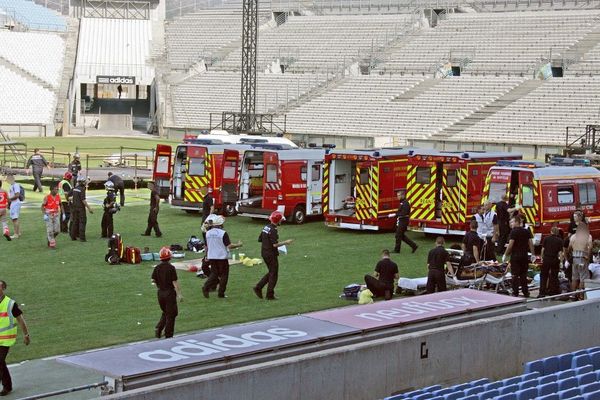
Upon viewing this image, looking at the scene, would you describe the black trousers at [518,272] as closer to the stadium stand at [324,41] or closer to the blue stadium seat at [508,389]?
the blue stadium seat at [508,389]

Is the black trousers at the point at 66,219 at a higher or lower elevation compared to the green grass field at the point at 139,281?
higher

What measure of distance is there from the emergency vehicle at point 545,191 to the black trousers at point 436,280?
6246 millimetres

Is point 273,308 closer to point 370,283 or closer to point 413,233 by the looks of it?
point 370,283

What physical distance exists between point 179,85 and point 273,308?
55.6 metres

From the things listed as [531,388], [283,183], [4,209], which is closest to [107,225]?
[4,209]

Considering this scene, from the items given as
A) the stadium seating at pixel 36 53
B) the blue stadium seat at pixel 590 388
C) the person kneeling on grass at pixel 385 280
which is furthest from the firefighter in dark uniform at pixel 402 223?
the stadium seating at pixel 36 53

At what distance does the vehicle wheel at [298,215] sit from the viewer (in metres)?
29.1

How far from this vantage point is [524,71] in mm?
61312

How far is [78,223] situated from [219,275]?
745cm

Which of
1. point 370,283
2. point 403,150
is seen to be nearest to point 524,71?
point 403,150

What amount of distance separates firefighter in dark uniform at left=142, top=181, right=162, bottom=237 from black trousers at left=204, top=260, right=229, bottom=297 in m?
6.76

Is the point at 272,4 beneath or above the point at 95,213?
above

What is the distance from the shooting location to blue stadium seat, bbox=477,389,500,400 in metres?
10.4

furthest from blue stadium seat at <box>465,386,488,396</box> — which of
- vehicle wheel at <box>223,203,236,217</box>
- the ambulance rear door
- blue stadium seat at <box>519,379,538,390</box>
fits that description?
the ambulance rear door
